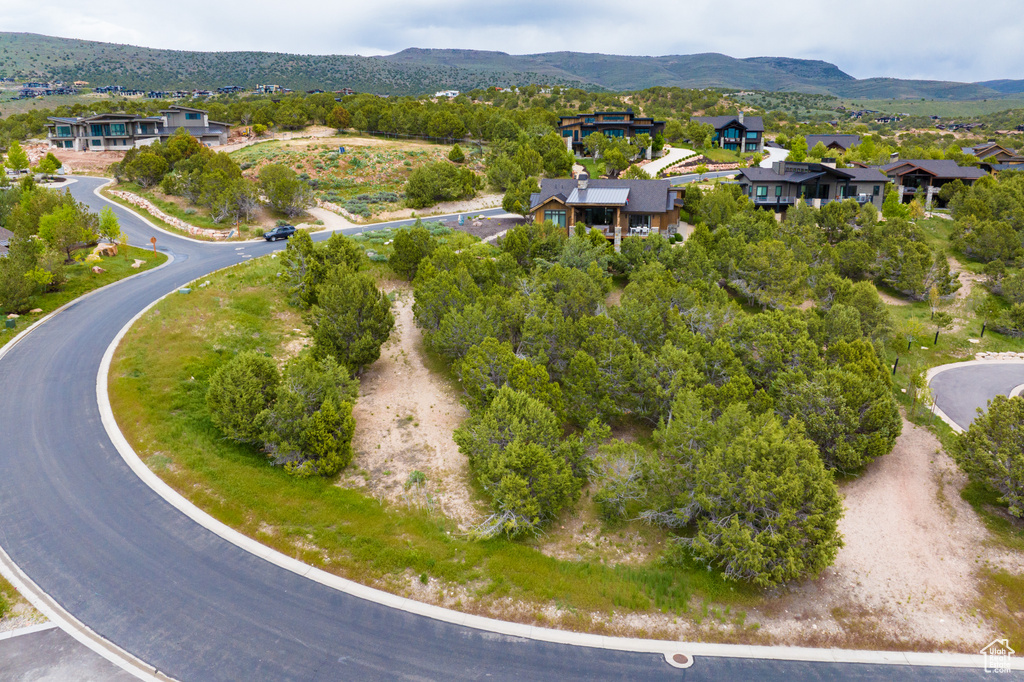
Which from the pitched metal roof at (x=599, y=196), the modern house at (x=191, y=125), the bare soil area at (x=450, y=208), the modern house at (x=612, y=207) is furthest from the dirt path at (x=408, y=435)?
the modern house at (x=191, y=125)

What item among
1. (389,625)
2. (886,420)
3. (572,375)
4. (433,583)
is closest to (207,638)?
(389,625)

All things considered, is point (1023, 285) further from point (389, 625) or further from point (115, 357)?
point (115, 357)

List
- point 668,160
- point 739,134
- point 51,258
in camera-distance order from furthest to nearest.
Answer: point 739,134
point 668,160
point 51,258

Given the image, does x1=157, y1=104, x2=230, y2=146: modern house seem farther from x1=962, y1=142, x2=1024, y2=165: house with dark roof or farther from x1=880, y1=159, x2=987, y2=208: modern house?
x1=962, y1=142, x2=1024, y2=165: house with dark roof

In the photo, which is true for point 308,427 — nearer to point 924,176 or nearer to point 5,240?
point 5,240

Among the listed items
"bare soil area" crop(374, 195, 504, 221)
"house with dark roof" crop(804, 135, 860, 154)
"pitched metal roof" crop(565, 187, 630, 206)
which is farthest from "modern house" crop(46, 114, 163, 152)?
"house with dark roof" crop(804, 135, 860, 154)

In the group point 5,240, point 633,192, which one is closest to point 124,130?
point 5,240

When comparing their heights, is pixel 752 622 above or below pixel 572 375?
below
